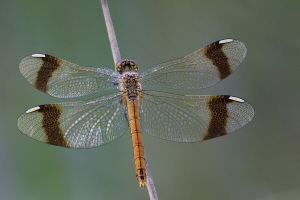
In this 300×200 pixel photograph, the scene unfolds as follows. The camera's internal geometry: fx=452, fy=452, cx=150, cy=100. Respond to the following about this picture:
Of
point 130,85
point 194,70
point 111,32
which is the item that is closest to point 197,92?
point 194,70

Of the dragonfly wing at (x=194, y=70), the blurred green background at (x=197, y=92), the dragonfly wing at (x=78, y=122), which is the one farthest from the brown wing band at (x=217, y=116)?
the blurred green background at (x=197, y=92)

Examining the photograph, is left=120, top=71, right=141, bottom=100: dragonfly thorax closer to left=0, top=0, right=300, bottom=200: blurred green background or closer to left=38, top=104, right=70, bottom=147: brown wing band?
left=38, top=104, right=70, bottom=147: brown wing band

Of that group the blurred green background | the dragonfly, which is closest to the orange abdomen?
the dragonfly

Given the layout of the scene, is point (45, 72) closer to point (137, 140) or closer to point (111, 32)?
point (111, 32)

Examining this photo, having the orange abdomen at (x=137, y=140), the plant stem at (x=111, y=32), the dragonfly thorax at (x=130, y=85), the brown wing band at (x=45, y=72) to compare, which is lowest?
the orange abdomen at (x=137, y=140)

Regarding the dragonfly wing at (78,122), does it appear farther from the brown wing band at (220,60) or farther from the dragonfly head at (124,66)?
the brown wing band at (220,60)

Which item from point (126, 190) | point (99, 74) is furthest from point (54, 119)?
point (126, 190)
